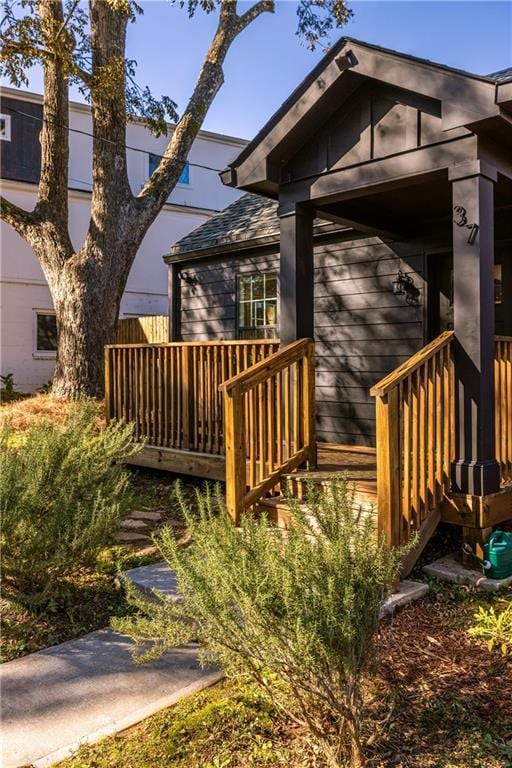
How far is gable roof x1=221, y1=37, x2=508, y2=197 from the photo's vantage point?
159 inches

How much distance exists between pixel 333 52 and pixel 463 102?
48.1 inches

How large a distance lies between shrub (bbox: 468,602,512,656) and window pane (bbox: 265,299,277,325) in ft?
17.6

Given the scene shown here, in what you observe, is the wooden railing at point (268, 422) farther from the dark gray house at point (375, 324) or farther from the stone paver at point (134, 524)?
the stone paver at point (134, 524)

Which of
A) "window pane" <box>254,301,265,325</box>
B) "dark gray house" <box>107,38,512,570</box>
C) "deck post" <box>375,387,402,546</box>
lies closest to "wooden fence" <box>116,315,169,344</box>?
"window pane" <box>254,301,265,325</box>

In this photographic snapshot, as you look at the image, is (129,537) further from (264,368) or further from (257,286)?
(257,286)

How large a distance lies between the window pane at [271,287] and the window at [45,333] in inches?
328

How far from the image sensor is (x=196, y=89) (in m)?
11.1

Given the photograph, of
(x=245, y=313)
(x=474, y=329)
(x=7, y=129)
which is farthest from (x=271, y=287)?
(x=7, y=129)

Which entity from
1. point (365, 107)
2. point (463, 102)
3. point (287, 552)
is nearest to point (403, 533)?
point (287, 552)

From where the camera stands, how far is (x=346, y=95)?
4.84 meters

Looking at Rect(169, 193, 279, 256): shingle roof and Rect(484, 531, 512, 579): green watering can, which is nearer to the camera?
Rect(484, 531, 512, 579): green watering can

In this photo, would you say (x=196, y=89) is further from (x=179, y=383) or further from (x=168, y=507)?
(x=168, y=507)

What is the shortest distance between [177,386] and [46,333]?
956 centimetres

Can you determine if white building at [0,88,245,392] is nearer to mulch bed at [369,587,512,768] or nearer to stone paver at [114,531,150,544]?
stone paver at [114,531,150,544]
